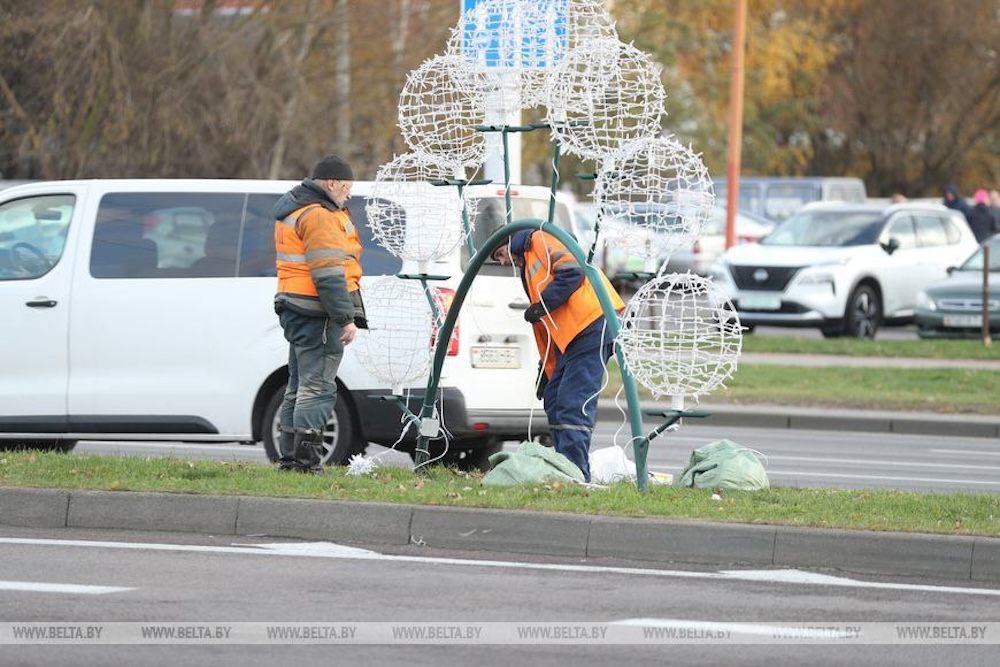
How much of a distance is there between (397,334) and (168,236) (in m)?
1.81

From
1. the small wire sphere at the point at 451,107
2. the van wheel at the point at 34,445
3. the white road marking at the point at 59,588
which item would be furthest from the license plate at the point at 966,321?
the white road marking at the point at 59,588

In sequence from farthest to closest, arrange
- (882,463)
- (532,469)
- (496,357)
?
(882,463) → (496,357) → (532,469)

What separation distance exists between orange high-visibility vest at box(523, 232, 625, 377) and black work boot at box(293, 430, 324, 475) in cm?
140

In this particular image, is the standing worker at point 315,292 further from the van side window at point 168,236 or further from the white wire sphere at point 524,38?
the van side window at point 168,236

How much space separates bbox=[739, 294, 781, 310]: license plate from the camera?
25094 millimetres

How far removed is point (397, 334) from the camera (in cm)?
1078

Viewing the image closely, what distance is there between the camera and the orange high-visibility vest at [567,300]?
10125 mm

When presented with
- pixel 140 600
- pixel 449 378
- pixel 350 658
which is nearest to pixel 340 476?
pixel 449 378

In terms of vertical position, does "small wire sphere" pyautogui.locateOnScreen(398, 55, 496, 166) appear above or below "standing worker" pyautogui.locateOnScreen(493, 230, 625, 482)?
above

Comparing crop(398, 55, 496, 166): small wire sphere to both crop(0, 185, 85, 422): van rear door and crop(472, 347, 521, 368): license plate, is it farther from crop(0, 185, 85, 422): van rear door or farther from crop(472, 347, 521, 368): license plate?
crop(0, 185, 85, 422): van rear door

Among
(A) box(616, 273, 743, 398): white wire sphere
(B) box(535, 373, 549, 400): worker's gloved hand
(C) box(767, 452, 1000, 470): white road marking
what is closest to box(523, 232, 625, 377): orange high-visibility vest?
(B) box(535, 373, 549, 400): worker's gloved hand

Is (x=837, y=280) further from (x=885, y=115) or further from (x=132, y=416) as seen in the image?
(x=885, y=115)

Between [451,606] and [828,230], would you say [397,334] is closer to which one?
[451,606]

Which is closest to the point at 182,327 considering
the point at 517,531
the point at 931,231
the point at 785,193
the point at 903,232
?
the point at 517,531
